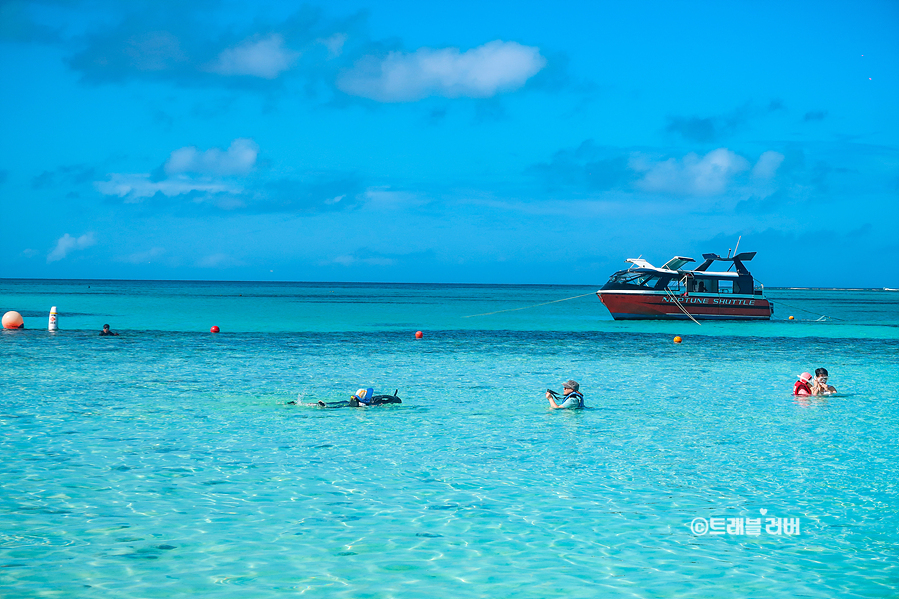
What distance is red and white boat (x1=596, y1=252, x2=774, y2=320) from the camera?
4775 centimetres

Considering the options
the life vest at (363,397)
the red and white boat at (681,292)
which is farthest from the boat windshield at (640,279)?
the life vest at (363,397)

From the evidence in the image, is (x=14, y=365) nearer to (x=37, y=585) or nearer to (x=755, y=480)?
(x=37, y=585)

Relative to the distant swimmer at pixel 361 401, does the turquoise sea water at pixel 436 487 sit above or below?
below

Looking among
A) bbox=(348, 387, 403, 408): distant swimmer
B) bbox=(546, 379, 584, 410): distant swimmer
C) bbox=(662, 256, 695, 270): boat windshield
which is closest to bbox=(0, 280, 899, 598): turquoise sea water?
bbox=(348, 387, 403, 408): distant swimmer

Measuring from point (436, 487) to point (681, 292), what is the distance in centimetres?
4108

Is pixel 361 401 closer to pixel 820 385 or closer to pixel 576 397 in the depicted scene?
pixel 576 397

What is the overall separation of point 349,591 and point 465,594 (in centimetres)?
102

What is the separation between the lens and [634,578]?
273 inches

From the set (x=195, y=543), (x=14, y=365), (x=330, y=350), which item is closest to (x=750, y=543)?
(x=195, y=543)

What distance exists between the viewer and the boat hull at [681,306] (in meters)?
47.8

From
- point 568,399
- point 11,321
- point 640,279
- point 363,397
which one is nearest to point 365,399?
point 363,397

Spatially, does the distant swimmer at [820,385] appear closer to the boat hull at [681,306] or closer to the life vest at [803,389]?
the life vest at [803,389]

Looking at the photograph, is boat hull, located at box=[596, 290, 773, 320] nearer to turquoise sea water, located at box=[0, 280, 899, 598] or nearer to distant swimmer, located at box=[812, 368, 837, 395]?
turquoise sea water, located at box=[0, 280, 899, 598]

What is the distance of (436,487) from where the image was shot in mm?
9672
